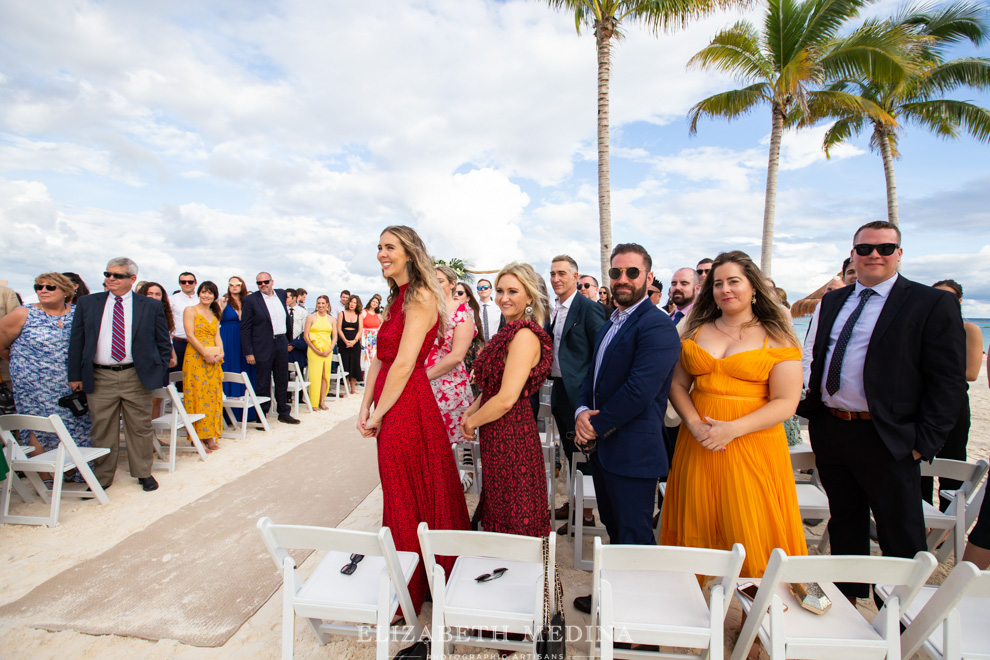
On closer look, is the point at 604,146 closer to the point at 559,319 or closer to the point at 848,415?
the point at 559,319

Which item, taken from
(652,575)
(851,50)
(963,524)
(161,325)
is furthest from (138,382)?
(851,50)

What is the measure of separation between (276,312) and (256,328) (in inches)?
14.6

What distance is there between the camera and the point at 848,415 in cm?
254

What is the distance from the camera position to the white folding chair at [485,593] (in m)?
1.81

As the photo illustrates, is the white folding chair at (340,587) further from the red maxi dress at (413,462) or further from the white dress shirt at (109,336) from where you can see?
the white dress shirt at (109,336)

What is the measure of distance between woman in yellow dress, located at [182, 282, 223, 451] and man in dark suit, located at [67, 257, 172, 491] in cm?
108

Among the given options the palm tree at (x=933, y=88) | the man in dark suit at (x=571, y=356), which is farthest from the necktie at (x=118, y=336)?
the palm tree at (x=933, y=88)

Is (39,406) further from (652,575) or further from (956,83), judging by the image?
(956,83)

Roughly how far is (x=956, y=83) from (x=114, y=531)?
22706 millimetres

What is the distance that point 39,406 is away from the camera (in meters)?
4.59

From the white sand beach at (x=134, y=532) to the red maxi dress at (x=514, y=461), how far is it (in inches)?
26.7

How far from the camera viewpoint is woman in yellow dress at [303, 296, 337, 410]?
27.3 feet

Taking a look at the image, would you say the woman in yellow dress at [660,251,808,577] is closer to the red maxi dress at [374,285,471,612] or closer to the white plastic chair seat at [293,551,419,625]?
the red maxi dress at [374,285,471,612]

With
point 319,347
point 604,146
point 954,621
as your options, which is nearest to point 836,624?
point 954,621
